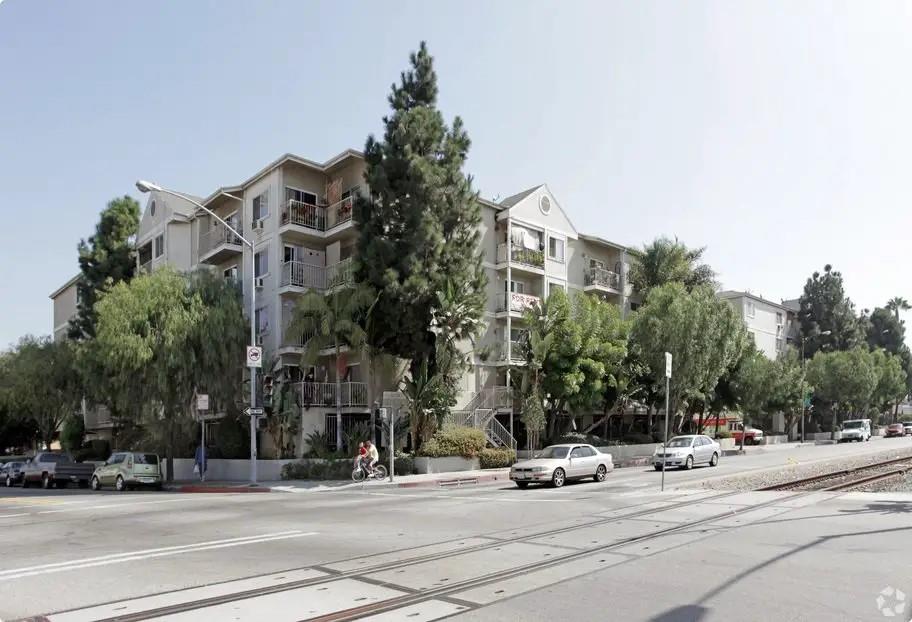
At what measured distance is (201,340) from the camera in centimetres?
3038

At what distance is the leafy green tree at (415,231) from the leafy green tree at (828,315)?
6069 centimetres

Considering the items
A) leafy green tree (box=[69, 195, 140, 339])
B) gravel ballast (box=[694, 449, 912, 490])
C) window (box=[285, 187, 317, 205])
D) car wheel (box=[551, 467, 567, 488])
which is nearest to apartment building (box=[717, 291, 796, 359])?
gravel ballast (box=[694, 449, 912, 490])

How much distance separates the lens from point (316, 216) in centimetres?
3484

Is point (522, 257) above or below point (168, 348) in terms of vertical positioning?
above

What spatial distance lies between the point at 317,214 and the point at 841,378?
2057 inches

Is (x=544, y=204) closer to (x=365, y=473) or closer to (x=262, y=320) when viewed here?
(x=262, y=320)

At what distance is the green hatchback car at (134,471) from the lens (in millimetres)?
28703

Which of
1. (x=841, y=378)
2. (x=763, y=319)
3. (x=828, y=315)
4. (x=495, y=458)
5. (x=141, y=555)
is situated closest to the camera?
(x=141, y=555)

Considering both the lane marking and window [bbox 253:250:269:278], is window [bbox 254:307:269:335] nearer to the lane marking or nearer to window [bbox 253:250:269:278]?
window [bbox 253:250:269:278]

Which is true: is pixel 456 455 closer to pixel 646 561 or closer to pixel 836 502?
pixel 836 502

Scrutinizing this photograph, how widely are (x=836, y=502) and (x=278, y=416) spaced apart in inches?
854

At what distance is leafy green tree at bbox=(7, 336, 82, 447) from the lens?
41094 millimetres

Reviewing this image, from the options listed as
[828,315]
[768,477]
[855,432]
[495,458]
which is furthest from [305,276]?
[828,315]

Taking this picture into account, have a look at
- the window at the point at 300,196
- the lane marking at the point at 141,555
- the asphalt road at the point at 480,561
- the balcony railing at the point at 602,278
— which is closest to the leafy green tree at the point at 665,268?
the balcony railing at the point at 602,278
